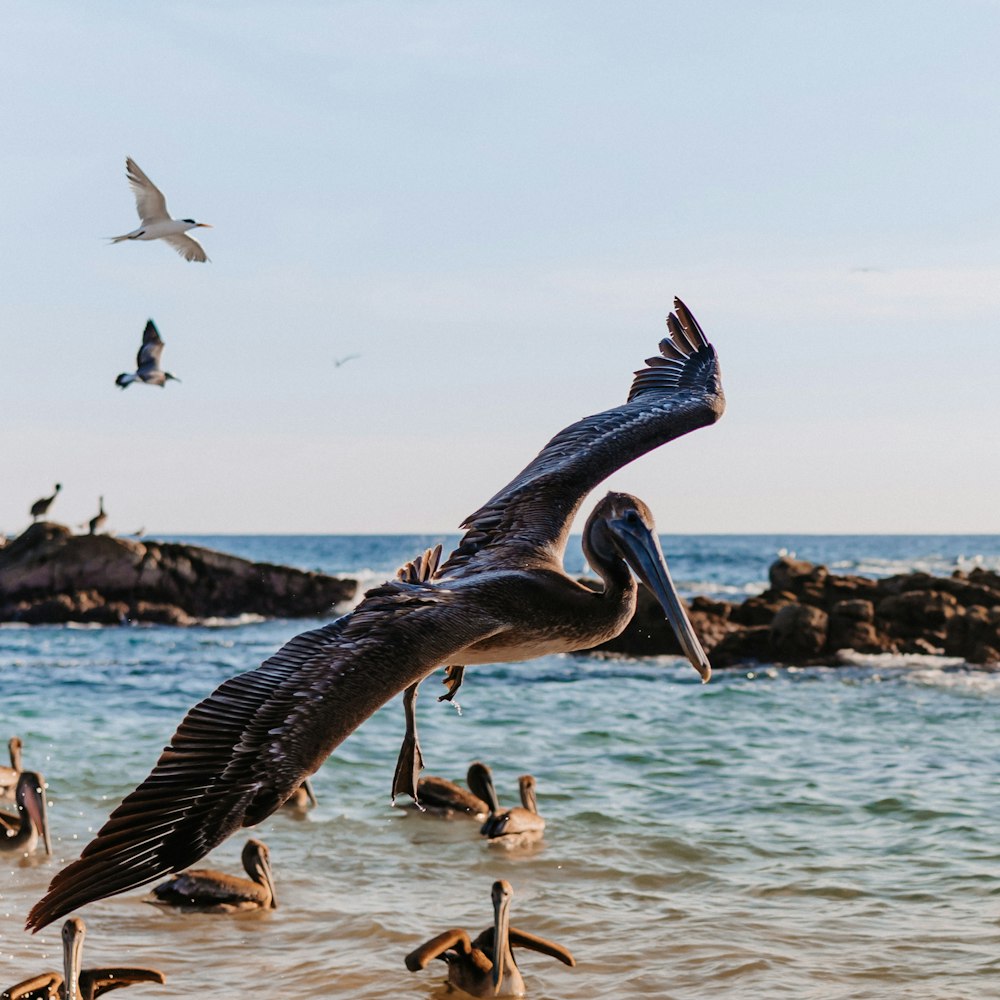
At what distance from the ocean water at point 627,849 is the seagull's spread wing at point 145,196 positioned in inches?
199

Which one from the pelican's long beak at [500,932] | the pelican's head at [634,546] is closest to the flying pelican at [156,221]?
the pelican's long beak at [500,932]

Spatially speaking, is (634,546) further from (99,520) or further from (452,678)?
(99,520)

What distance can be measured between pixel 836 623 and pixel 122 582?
15821 mm

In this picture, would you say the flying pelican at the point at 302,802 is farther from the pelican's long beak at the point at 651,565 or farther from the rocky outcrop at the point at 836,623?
the rocky outcrop at the point at 836,623

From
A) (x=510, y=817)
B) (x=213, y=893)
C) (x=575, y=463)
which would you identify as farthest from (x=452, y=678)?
(x=510, y=817)

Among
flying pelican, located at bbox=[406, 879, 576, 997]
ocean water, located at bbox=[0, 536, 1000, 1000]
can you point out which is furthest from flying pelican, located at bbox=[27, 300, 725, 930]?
ocean water, located at bbox=[0, 536, 1000, 1000]

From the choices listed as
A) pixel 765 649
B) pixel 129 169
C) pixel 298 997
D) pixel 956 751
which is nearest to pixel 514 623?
pixel 298 997

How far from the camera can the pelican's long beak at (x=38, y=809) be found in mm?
10664

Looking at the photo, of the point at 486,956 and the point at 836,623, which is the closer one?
the point at 486,956

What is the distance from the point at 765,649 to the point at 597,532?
16.6 metres

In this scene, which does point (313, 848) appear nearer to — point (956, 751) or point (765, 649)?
point (956, 751)

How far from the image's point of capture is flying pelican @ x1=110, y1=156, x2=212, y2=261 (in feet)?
38.3

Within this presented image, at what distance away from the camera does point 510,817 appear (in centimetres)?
1074

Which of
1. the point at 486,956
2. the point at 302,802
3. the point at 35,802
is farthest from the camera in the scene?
the point at 302,802
